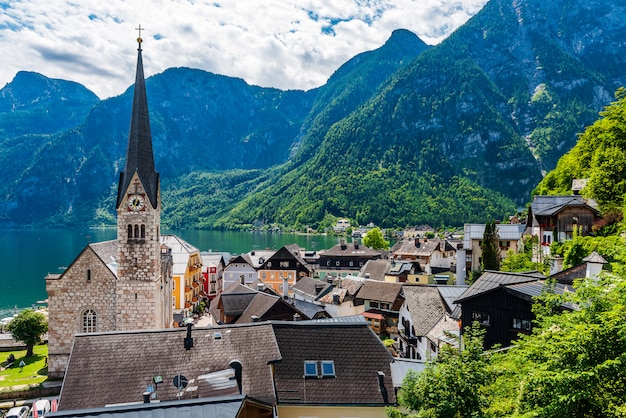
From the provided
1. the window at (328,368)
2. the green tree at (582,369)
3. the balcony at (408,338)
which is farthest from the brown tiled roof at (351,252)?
the green tree at (582,369)

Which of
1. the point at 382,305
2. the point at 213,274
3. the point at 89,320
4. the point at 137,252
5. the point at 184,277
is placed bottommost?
the point at 213,274

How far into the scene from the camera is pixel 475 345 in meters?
12.9

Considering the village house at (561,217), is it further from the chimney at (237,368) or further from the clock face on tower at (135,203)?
the clock face on tower at (135,203)

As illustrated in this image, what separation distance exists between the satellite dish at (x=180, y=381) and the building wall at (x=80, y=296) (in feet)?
61.5

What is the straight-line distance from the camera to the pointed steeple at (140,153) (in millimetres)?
35281

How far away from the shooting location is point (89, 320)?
34969 millimetres

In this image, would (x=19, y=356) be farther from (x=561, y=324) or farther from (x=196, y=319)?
(x=561, y=324)

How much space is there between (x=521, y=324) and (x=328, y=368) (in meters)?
11.7

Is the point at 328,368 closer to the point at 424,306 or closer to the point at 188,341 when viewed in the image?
the point at 188,341

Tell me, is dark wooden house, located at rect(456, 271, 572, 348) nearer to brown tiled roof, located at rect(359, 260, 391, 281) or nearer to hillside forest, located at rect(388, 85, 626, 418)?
hillside forest, located at rect(388, 85, 626, 418)

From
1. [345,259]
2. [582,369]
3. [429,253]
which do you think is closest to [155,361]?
[582,369]

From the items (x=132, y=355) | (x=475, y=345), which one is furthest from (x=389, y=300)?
(x=475, y=345)

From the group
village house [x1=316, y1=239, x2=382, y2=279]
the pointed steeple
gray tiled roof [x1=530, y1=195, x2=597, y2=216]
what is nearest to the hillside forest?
gray tiled roof [x1=530, y1=195, x2=597, y2=216]

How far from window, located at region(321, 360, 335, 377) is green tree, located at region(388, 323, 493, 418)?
708 centimetres
